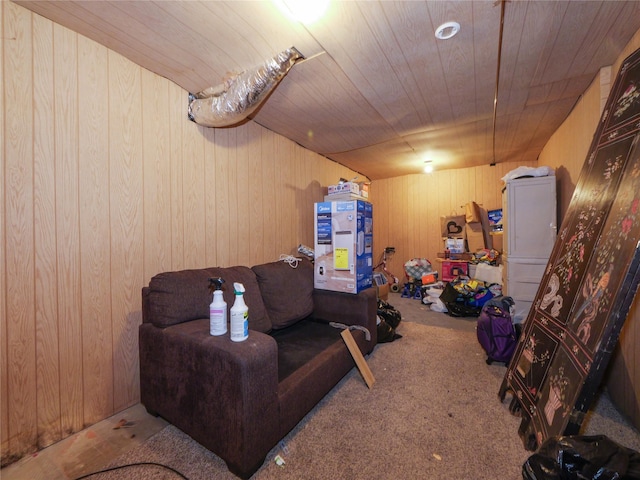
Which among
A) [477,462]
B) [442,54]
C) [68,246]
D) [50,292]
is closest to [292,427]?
[477,462]

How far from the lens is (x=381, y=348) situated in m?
2.56

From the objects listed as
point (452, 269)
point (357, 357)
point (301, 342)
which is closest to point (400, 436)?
point (357, 357)

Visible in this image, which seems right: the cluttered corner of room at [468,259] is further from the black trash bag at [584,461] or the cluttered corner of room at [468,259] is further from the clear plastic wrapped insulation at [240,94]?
the clear plastic wrapped insulation at [240,94]

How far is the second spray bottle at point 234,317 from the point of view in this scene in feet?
4.17

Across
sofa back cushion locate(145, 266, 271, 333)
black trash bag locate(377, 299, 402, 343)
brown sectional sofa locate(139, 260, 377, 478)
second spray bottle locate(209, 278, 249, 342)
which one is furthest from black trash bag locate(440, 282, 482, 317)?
second spray bottle locate(209, 278, 249, 342)

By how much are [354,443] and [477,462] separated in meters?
0.61

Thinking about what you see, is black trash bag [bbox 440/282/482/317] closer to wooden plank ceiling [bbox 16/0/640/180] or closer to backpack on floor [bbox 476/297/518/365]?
backpack on floor [bbox 476/297/518/365]

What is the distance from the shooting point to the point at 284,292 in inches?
87.0

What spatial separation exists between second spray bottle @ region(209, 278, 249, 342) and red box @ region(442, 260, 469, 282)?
13.4 feet

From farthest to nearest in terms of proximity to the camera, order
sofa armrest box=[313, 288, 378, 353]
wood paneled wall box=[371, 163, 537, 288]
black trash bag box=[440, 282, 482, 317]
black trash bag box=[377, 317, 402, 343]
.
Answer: wood paneled wall box=[371, 163, 537, 288], black trash bag box=[440, 282, 482, 317], black trash bag box=[377, 317, 402, 343], sofa armrest box=[313, 288, 378, 353]

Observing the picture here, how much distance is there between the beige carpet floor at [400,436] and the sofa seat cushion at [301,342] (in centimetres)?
35

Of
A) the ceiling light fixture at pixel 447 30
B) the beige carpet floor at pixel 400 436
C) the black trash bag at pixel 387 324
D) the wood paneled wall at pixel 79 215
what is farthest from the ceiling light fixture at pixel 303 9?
the black trash bag at pixel 387 324

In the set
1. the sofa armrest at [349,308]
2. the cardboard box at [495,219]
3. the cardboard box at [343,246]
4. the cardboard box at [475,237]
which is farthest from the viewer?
the cardboard box at [475,237]

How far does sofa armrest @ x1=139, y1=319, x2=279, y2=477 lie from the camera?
1155mm
